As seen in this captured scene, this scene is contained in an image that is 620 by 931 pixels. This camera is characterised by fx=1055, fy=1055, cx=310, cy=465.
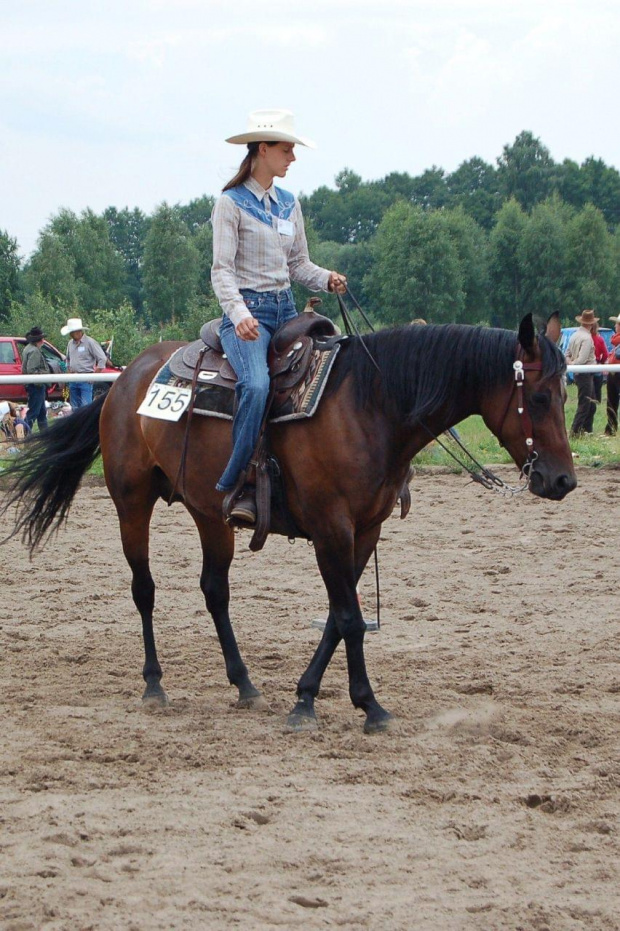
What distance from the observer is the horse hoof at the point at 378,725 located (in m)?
4.76

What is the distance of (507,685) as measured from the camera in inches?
214

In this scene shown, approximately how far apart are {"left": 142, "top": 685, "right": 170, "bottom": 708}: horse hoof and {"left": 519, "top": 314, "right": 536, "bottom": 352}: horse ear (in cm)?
249

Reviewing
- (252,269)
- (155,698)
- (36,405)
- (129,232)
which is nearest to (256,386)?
(252,269)

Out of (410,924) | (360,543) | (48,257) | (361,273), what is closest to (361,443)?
(360,543)

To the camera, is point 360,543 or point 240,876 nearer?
point 240,876

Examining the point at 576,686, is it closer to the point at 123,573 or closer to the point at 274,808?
the point at 274,808

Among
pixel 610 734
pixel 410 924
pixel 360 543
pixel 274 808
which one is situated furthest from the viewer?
pixel 360 543

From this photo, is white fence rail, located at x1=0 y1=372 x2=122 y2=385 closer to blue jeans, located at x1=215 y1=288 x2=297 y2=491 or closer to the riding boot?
blue jeans, located at x1=215 y1=288 x2=297 y2=491

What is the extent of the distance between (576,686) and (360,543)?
4.54 feet

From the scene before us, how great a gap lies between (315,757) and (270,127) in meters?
2.87

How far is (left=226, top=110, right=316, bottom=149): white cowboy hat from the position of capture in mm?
4938

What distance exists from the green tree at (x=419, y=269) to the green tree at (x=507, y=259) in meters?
2.55

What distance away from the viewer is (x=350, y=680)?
4.88 meters

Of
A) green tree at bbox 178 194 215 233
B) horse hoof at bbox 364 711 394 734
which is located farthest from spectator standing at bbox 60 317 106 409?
green tree at bbox 178 194 215 233
